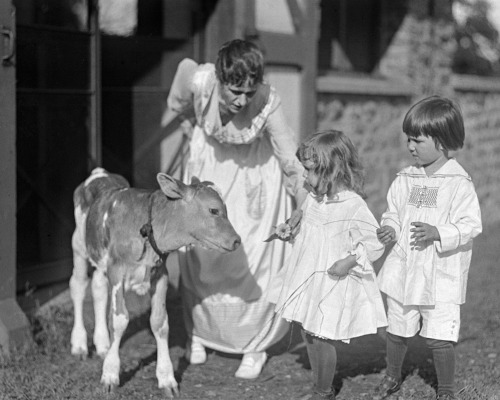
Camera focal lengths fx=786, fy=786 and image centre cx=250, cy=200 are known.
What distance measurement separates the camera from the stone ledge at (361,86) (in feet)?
25.8

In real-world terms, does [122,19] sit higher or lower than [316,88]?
higher

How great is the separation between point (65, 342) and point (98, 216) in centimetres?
99

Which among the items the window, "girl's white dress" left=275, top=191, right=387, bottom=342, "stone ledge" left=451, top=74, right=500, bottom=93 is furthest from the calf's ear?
"stone ledge" left=451, top=74, right=500, bottom=93

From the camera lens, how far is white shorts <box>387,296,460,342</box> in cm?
387

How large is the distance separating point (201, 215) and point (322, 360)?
94 cm

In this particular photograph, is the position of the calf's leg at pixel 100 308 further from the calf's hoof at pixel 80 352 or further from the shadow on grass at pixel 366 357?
the shadow on grass at pixel 366 357

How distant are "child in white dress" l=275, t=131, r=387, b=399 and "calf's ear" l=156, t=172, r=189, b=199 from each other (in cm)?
62

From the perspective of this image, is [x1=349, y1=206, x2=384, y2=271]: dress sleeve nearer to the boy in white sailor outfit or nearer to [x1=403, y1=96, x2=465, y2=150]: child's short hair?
the boy in white sailor outfit

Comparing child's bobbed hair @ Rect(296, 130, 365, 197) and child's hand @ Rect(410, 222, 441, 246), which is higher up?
child's bobbed hair @ Rect(296, 130, 365, 197)

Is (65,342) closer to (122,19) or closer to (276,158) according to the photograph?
(276,158)

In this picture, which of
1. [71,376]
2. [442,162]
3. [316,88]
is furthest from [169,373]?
[316,88]

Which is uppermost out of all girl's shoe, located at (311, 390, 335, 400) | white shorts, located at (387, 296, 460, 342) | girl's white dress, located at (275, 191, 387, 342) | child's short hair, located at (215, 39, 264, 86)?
child's short hair, located at (215, 39, 264, 86)

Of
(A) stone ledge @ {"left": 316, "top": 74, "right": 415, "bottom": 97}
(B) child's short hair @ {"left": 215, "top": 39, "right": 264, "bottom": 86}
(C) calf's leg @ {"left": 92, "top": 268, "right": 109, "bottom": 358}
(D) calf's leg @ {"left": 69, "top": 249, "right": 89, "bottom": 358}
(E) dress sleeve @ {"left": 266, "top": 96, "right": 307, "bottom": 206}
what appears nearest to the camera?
(B) child's short hair @ {"left": 215, "top": 39, "right": 264, "bottom": 86}

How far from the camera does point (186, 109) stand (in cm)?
466
